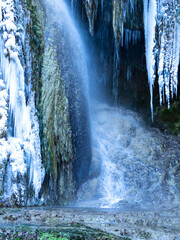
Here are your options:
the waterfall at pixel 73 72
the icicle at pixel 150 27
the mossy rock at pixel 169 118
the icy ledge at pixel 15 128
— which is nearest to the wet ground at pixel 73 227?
the icy ledge at pixel 15 128

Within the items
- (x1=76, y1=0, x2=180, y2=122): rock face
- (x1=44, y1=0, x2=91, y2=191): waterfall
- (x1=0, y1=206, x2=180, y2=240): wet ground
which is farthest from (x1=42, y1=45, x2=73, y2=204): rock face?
(x1=76, y1=0, x2=180, y2=122): rock face

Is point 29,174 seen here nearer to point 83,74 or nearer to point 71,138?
point 71,138

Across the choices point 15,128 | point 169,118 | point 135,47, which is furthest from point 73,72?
point 169,118

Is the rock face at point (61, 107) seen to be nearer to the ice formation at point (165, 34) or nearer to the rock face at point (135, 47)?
the rock face at point (135, 47)

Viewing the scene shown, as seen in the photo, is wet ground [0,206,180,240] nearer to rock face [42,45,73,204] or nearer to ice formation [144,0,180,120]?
rock face [42,45,73,204]

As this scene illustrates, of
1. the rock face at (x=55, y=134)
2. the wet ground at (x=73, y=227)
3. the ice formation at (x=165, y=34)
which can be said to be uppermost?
the ice formation at (x=165, y=34)

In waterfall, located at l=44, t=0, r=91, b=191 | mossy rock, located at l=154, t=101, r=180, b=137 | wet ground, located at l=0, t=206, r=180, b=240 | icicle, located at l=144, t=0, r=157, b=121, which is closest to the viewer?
wet ground, located at l=0, t=206, r=180, b=240

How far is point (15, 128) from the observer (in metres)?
4.01

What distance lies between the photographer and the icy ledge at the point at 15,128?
369 cm

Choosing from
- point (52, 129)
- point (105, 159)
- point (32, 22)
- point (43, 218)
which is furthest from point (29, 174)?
point (105, 159)

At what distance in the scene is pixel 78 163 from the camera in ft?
20.7

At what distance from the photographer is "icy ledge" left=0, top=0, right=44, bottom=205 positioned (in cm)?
369

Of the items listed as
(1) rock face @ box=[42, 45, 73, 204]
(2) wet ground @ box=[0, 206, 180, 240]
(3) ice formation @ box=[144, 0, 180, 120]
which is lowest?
(2) wet ground @ box=[0, 206, 180, 240]

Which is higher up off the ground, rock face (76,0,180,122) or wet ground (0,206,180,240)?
rock face (76,0,180,122)
